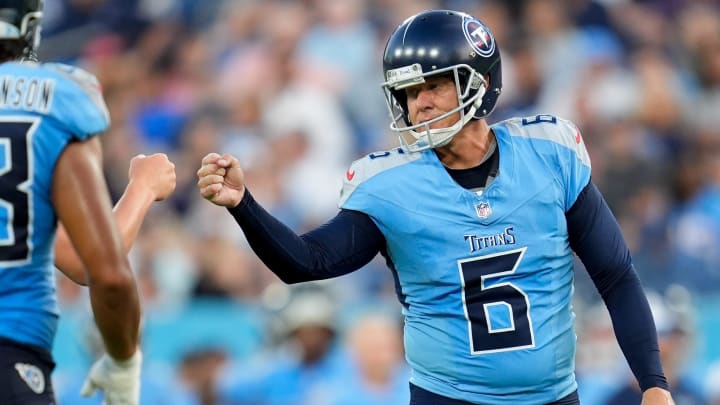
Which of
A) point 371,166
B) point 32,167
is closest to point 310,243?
point 371,166

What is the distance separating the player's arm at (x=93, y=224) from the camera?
114 inches

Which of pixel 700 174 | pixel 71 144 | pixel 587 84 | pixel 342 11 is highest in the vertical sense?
pixel 71 144

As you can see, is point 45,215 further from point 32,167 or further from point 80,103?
point 80,103

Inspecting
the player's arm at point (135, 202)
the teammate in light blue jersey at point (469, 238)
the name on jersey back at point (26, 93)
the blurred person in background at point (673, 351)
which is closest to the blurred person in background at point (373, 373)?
the blurred person in background at point (673, 351)

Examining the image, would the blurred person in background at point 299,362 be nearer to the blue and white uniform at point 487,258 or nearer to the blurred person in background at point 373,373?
the blurred person in background at point 373,373

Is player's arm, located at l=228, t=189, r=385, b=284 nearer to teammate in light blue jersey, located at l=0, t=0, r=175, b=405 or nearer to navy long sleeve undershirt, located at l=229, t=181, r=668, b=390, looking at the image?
navy long sleeve undershirt, located at l=229, t=181, r=668, b=390

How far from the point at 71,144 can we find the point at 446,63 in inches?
54.5

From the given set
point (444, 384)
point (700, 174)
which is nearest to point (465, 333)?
point (444, 384)

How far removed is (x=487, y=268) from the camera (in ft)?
12.4

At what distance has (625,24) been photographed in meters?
9.36

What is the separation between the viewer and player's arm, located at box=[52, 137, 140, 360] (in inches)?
114

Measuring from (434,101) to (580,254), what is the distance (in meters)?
0.65

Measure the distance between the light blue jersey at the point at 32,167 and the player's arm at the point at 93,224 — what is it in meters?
0.04

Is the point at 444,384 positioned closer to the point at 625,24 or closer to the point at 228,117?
the point at 228,117
